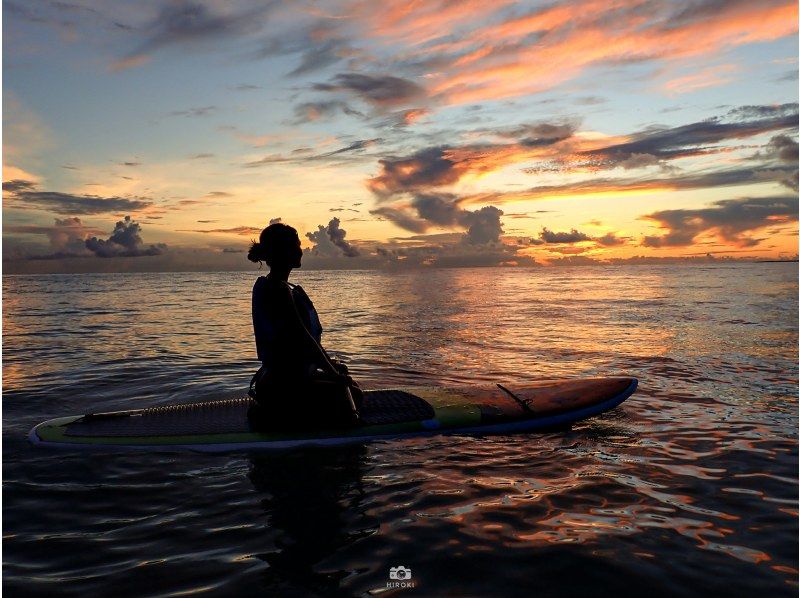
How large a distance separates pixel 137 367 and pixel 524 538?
37.3 ft

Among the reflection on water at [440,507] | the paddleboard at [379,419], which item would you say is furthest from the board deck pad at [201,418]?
the reflection on water at [440,507]

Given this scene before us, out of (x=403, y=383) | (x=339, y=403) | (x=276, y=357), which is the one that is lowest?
(x=403, y=383)

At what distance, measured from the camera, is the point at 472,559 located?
4.24 metres

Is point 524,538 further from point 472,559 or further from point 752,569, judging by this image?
point 752,569

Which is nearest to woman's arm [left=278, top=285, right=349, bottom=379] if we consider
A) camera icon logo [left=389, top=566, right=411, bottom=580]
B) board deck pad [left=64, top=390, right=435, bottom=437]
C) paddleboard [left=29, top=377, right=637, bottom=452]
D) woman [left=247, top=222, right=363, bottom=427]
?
woman [left=247, top=222, right=363, bottom=427]

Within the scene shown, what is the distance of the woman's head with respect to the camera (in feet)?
19.9

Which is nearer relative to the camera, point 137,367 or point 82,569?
point 82,569

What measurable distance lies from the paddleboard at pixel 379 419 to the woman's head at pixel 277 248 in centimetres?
218

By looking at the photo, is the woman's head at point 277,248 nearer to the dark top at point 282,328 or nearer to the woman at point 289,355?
the woman at point 289,355

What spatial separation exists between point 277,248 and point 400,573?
3572mm

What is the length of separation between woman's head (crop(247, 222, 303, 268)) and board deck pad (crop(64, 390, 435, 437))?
2.14 metres

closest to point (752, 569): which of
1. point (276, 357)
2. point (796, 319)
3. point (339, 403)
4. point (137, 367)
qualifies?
point (339, 403)

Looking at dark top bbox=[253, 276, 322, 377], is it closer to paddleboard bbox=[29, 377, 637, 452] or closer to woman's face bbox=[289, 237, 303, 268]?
woman's face bbox=[289, 237, 303, 268]

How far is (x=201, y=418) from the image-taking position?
7332 millimetres
